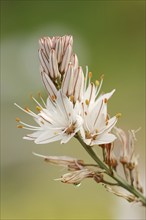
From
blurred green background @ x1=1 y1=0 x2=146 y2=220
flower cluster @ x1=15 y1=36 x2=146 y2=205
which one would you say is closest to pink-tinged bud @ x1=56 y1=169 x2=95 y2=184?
flower cluster @ x1=15 y1=36 x2=146 y2=205

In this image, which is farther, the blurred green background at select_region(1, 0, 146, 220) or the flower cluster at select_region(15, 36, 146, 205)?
the blurred green background at select_region(1, 0, 146, 220)

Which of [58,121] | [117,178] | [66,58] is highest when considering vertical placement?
[66,58]

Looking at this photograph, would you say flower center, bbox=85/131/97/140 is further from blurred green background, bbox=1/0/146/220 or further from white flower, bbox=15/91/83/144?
blurred green background, bbox=1/0/146/220

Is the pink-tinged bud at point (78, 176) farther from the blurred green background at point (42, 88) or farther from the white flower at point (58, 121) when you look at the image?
the blurred green background at point (42, 88)

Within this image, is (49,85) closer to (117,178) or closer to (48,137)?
(48,137)

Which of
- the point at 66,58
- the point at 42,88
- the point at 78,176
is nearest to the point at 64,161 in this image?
the point at 78,176

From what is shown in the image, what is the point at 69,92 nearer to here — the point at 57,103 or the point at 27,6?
the point at 57,103

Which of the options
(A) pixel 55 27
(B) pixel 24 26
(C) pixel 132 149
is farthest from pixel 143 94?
(C) pixel 132 149
